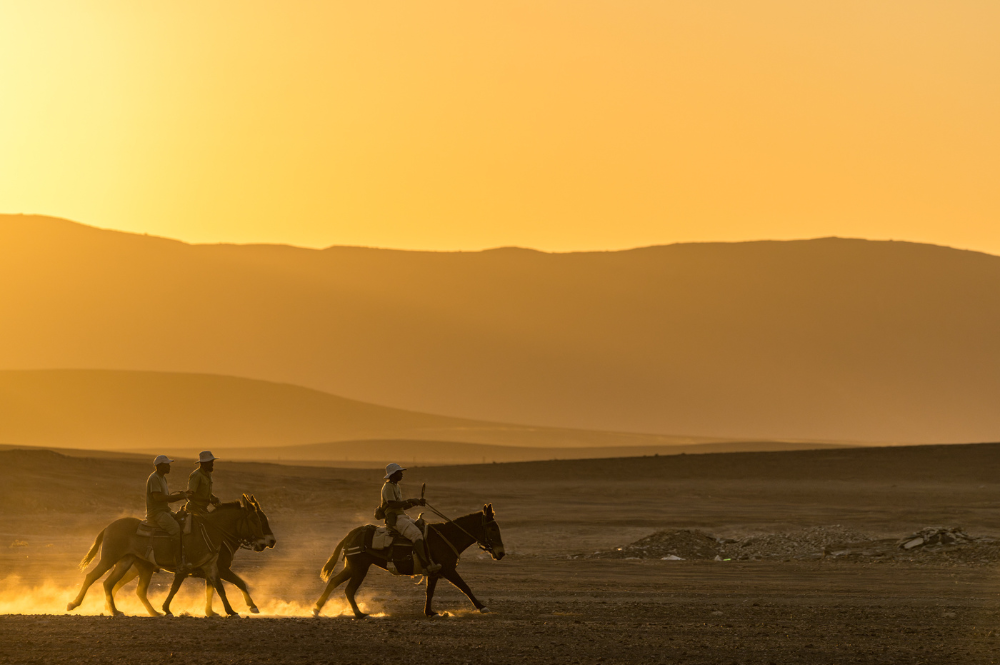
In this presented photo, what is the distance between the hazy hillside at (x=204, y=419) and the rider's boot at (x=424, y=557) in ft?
453

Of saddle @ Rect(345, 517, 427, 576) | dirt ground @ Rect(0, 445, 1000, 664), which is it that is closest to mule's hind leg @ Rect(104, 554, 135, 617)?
dirt ground @ Rect(0, 445, 1000, 664)

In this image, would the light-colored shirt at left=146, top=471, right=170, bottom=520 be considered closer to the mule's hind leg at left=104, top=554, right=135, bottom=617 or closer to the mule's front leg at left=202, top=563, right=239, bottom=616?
the mule's hind leg at left=104, top=554, right=135, bottom=617

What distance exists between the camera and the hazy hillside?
172 metres

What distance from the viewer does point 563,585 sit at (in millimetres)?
29406

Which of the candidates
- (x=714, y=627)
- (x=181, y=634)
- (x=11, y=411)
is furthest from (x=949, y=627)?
(x=11, y=411)

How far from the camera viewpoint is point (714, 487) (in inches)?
2640

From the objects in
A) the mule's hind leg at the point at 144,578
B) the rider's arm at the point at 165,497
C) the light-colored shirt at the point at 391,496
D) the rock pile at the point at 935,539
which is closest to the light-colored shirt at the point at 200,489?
the rider's arm at the point at 165,497

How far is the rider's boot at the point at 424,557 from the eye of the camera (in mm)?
21125

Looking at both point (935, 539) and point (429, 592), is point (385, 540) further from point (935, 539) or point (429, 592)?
point (935, 539)

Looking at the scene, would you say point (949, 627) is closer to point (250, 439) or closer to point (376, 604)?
point (376, 604)

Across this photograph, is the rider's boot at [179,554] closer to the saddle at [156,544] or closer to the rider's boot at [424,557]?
the saddle at [156,544]

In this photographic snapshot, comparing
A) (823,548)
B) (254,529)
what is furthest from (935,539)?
(254,529)

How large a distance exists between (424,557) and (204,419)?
543 feet

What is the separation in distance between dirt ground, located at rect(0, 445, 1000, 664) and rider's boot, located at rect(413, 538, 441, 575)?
75 cm
